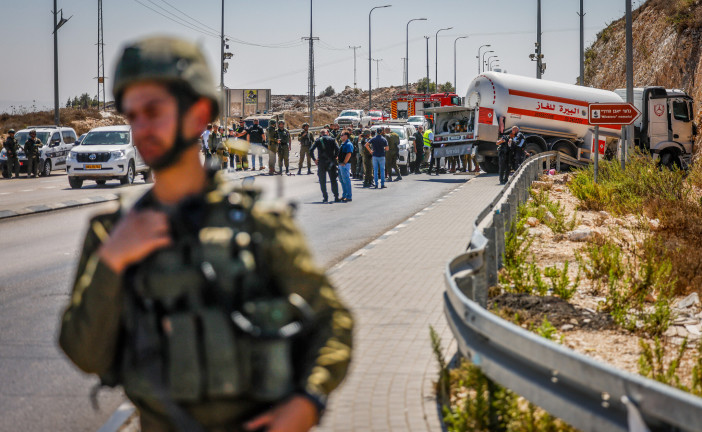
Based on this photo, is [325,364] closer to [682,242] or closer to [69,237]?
[682,242]

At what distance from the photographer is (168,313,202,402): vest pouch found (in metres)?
2.12

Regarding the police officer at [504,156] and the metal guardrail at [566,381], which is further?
the police officer at [504,156]

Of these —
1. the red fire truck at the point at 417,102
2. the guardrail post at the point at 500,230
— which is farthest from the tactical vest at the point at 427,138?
the red fire truck at the point at 417,102

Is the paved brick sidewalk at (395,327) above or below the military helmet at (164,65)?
below

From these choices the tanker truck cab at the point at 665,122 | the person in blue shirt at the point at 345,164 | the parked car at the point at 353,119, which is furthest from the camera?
the parked car at the point at 353,119

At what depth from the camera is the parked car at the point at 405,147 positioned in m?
37.7

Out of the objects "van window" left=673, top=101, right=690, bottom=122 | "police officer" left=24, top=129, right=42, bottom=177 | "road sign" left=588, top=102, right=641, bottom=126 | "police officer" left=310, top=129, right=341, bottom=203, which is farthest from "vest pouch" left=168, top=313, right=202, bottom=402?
"police officer" left=24, top=129, right=42, bottom=177

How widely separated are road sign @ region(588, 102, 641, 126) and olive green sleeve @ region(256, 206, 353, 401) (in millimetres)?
19871

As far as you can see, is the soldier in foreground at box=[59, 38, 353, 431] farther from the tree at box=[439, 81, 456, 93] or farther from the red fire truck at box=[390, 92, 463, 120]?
the tree at box=[439, 81, 456, 93]

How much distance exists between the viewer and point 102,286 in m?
2.14

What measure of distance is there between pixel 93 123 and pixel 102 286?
232 ft

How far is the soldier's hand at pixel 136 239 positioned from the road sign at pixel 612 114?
20151 mm

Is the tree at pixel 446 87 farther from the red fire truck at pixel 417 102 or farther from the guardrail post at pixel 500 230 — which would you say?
the guardrail post at pixel 500 230

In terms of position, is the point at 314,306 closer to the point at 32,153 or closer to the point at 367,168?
the point at 367,168
